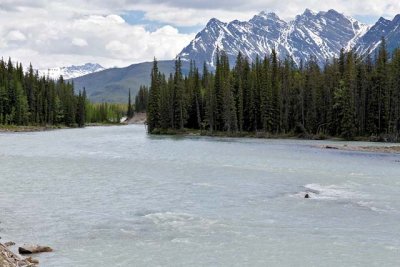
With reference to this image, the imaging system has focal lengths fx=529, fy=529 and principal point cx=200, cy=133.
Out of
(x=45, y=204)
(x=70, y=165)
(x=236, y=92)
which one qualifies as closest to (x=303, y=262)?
(x=45, y=204)

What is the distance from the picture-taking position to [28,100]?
180250mm

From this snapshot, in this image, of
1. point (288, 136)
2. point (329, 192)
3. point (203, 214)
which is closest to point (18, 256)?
point (203, 214)

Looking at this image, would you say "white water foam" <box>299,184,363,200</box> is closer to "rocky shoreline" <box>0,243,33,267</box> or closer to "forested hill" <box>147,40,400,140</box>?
"rocky shoreline" <box>0,243,33,267</box>

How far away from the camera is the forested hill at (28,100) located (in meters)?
163

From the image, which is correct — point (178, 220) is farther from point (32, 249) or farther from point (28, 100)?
point (28, 100)

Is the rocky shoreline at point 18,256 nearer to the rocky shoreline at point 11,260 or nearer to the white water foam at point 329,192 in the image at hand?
the rocky shoreline at point 11,260

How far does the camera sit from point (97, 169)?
174 feet

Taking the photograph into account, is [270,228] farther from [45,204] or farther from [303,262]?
[45,204]

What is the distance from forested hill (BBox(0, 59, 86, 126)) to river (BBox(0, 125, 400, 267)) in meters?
113

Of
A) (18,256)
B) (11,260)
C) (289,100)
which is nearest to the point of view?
(11,260)

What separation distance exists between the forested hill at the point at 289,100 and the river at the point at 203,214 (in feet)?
186

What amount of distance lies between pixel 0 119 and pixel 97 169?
116560 millimetres

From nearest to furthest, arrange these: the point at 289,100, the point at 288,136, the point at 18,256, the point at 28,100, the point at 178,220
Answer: the point at 18,256
the point at 178,220
the point at 288,136
the point at 289,100
the point at 28,100

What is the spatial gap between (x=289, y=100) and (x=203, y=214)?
98.7m
